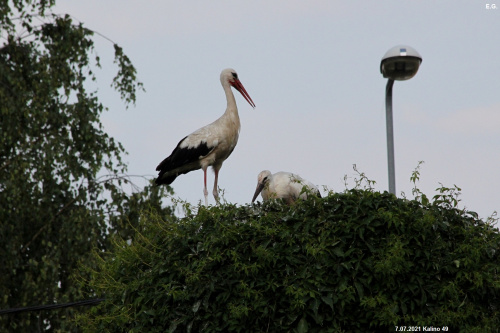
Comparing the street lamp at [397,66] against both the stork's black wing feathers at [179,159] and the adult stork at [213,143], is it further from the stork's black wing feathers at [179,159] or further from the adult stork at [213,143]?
the stork's black wing feathers at [179,159]

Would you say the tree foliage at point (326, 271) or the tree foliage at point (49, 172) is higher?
the tree foliage at point (49, 172)

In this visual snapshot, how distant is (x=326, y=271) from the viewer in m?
5.92

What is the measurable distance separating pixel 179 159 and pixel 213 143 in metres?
0.55

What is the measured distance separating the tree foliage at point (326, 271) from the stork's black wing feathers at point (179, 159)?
379cm

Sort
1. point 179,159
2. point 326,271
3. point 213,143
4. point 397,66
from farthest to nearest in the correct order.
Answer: point 179,159 < point 213,143 < point 397,66 < point 326,271

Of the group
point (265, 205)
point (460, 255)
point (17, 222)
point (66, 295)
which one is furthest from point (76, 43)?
point (460, 255)

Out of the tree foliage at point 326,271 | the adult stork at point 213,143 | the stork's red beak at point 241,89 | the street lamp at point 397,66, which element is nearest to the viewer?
the tree foliage at point 326,271

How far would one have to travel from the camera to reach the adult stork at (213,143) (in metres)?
10.2

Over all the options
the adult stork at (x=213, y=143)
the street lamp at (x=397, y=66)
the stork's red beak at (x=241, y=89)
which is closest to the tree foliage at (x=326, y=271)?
the street lamp at (x=397, y=66)

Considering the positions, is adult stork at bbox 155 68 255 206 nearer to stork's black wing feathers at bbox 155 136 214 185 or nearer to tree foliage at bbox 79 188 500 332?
stork's black wing feathers at bbox 155 136 214 185

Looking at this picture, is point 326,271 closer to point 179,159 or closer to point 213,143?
point 213,143

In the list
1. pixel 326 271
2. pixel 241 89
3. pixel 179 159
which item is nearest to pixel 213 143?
pixel 179 159

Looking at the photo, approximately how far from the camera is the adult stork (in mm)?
10188

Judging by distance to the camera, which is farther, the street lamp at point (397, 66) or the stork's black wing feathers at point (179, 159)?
the stork's black wing feathers at point (179, 159)
